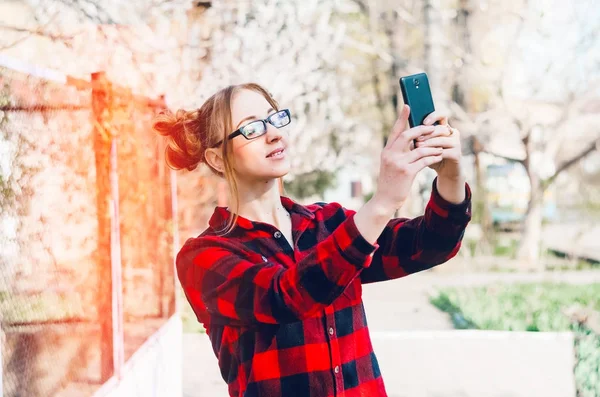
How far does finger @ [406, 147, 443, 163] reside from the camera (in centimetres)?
88

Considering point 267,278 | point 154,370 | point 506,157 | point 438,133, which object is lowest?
point 154,370

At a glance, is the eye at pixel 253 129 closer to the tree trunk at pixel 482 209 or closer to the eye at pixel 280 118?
the eye at pixel 280 118

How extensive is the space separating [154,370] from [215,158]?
1581mm

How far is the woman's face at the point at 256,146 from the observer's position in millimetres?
1159

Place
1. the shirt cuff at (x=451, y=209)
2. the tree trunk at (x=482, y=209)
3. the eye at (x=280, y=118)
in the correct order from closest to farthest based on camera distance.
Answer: the shirt cuff at (x=451, y=209) < the eye at (x=280, y=118) < the tree trunk at (x=482, y=209)

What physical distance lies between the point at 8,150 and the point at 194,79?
109 inches

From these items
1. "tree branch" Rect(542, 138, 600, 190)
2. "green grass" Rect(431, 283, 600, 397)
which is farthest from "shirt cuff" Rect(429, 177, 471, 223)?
"tree branch" Rect(542, 138, 600, 190)

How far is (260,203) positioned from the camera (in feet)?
3.91

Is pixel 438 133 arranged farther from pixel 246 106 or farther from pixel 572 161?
pixel 572 161

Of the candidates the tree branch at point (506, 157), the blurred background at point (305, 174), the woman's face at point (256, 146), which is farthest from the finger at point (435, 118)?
the tree branch at point (506, 157)

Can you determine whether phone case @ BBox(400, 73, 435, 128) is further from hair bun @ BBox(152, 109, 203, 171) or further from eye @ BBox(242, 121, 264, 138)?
hair bun @ BBox(152, 109, 203, 171)

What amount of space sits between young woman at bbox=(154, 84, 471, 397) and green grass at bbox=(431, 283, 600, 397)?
2941 millimetres

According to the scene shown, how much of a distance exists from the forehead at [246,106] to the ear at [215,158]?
0.08 meters

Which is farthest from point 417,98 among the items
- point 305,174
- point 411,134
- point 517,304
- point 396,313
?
point 305,174
